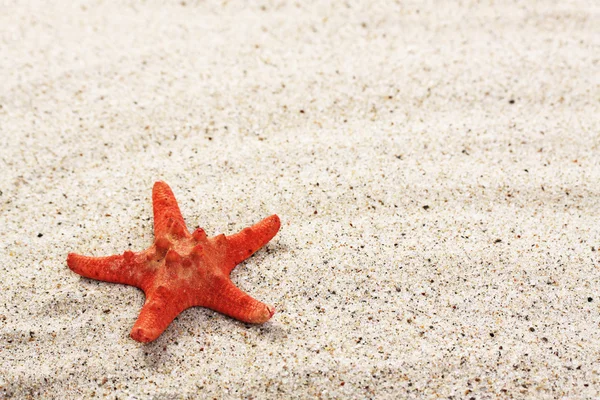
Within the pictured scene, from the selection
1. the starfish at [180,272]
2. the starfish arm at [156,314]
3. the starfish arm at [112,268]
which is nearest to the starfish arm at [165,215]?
the starfish at [180,272]

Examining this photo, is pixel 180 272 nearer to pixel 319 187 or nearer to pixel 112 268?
pixel 112 268

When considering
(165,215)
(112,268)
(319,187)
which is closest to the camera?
(112,268)

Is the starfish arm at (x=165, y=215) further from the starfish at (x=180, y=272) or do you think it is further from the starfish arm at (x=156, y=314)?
the starfish arm at (x=156, y=314)

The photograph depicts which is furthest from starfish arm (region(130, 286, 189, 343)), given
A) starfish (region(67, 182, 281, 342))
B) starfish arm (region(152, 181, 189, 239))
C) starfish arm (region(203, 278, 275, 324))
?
starfish arm (region(152, 181, 189, 239))

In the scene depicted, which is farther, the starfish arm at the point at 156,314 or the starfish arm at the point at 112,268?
the starfish arm at the point at 112,268

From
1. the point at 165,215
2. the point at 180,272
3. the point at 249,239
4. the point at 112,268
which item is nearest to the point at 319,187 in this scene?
the point at 249,239

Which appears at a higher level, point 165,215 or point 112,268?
point 165,215
